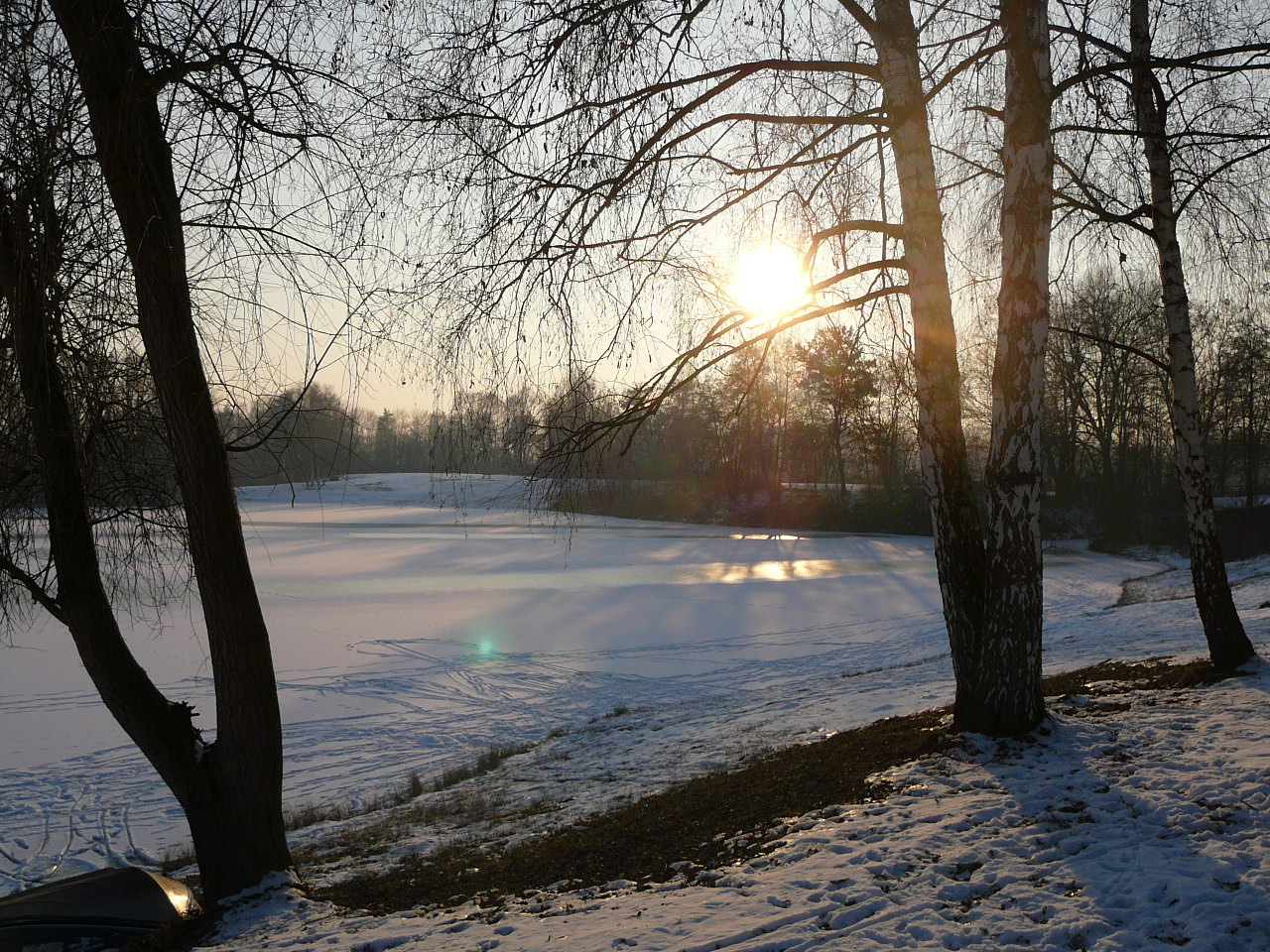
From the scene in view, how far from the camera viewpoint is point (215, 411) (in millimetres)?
4535

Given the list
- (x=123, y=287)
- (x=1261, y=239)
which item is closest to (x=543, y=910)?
(x=123, y=287)

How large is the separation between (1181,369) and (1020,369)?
2993mm

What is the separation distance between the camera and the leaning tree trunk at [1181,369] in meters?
6.74

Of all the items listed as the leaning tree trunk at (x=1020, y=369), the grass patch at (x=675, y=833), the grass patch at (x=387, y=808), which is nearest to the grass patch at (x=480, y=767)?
the grass patch at (x=387, y=808)

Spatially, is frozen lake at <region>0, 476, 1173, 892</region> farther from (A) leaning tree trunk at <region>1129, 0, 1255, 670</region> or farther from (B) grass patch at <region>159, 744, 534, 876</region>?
(A) leaning tree trunk at <region>1129, 0, 1255, 670</region>

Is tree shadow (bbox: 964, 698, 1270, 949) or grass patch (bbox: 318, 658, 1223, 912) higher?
tree shadow (bbox: 964, 698, 1270, 949)

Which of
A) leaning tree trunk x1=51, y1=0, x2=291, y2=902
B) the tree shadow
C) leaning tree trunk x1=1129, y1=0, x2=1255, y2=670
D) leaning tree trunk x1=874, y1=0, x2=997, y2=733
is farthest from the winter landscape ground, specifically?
leaning tree trunk x1=874, y1=0, x2=997, y2=733

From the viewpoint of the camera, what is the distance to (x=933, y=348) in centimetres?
504

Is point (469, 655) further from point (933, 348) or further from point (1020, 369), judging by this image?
point (1020, 369)

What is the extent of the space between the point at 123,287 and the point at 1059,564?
2957cm

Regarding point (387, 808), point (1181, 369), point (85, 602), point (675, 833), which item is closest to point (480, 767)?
point (387, 808)

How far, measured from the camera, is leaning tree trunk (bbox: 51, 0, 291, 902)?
12.9ft

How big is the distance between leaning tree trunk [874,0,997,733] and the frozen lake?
234 cm

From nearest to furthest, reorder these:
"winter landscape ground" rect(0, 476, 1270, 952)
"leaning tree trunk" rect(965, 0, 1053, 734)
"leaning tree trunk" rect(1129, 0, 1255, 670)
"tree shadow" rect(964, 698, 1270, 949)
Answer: "tree shadow" rect(964, 698, 1270, 949), "winter landscape ground" rect(0, 476, 1270, 952), "leaning tree trunk" rect(965, 0, 1053, 734), "leaning tree trunk" rect(1129, 0, 1255, 670)
